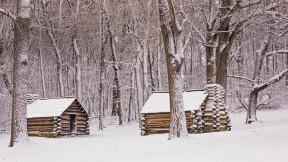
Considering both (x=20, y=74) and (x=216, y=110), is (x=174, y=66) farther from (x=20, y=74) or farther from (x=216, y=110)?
(x=216, y=110)

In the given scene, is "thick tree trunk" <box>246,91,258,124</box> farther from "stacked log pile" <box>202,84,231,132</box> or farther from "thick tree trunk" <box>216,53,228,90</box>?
"thick tree trunk" <box>216,53,228,90</box>

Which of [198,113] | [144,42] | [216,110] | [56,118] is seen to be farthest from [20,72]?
[144,42]

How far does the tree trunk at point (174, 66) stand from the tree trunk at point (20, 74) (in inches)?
223

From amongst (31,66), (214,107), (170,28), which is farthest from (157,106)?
(31,66)

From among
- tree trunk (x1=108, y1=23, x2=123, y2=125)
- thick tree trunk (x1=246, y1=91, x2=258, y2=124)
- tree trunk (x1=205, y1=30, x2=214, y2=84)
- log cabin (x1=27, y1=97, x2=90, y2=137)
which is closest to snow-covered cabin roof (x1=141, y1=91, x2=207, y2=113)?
tree trunk (x1=205, y1=30, x2=214, y2=84)

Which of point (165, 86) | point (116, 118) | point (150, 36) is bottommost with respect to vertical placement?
point (116, 118)

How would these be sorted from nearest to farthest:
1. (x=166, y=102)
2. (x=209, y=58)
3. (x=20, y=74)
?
(x=20, y=74) < (x=209, y=58) < (x=166, y=102)

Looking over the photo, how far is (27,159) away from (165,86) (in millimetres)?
38190

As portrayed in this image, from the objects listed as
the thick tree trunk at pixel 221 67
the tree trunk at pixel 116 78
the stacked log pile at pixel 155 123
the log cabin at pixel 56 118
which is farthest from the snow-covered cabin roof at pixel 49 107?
the thick tree trunk at pixel 221 67

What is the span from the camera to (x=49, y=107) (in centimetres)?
2744

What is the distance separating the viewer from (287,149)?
393 inches

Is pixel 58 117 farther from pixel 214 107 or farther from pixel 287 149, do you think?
pixel 287 149

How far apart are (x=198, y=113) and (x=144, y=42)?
12089mm

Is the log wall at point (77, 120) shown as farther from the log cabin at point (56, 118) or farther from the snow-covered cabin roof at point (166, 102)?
the snow-covered cabin roof at point (166, 102)
